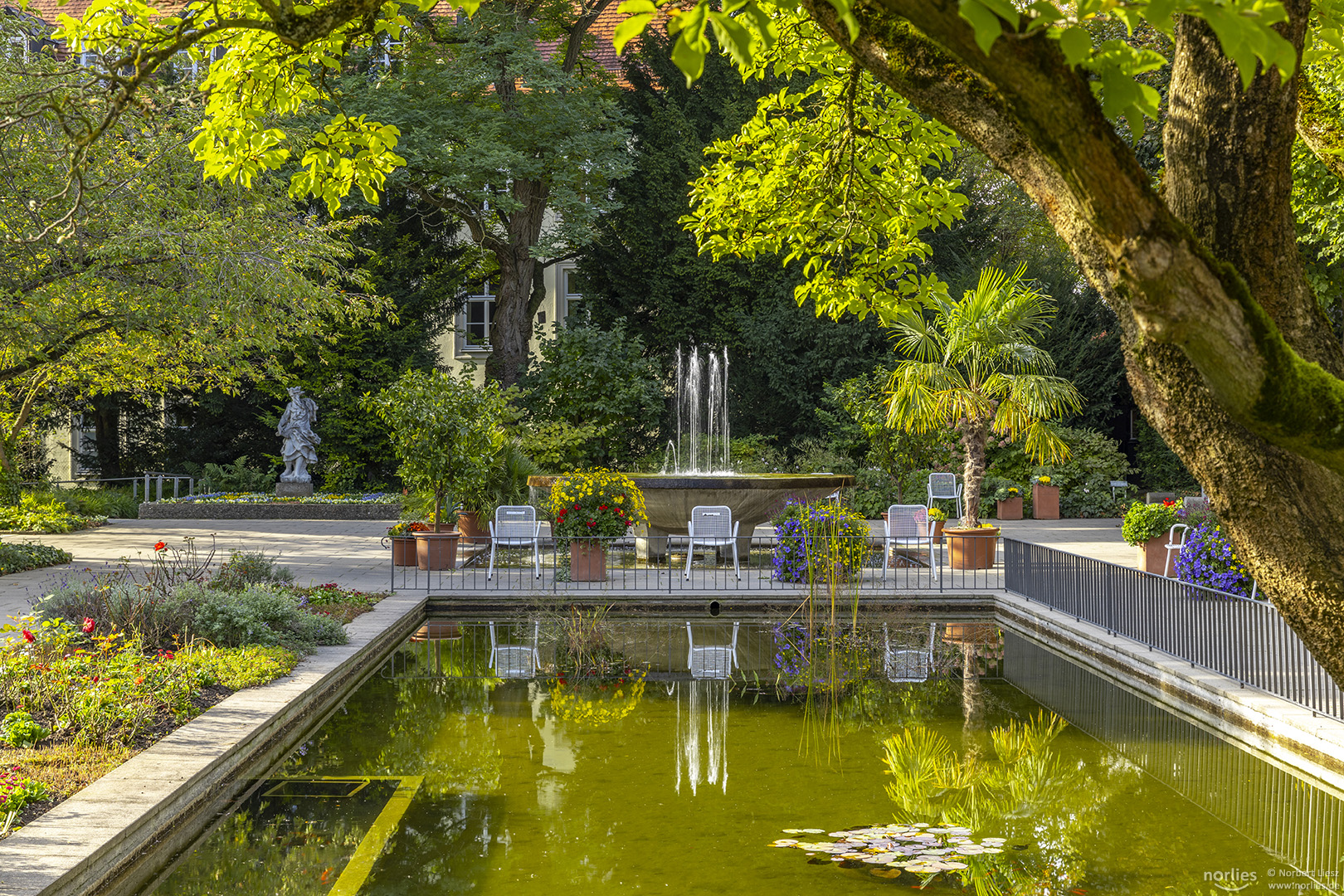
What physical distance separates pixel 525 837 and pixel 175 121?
10541mm

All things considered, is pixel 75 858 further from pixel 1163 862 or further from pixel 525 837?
pixel 1163 862

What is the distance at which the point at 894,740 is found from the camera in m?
6.87

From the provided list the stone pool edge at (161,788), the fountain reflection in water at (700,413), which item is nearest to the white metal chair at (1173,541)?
the stone pool edge at (161,788)

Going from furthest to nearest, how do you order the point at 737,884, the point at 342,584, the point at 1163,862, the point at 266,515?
the point at 266,515
the point at 342,584
the point at 1163,862
the point at 737,884

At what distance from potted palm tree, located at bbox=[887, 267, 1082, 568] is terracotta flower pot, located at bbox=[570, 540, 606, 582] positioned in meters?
3.89

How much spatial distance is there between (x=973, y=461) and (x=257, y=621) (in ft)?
28.6

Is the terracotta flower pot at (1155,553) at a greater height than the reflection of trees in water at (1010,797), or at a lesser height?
greater

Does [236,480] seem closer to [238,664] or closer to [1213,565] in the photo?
[238,664]

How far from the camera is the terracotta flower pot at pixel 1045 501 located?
2111 cm

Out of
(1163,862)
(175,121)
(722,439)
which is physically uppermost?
(175,121)

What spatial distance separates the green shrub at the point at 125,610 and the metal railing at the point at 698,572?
3305mm

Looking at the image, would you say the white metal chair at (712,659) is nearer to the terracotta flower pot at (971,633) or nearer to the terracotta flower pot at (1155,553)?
the terracotta flower pot at (971,633)

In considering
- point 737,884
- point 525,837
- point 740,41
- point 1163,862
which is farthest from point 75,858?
point 1163,862

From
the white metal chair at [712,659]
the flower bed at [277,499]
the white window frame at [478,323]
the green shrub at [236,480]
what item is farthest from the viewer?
the white window frame at [478,323]
